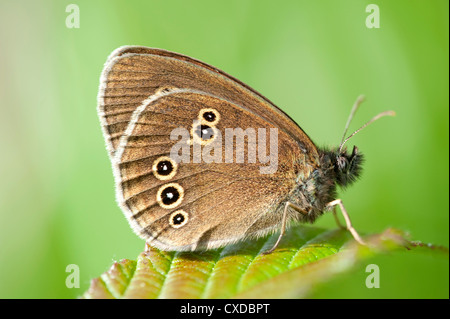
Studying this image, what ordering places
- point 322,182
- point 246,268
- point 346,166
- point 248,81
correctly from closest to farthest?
1. point 246,268
2. point 322,182
3. point 346,166
4. point 248,81

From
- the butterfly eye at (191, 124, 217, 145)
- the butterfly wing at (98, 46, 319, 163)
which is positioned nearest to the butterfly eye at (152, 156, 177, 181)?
the butterfly eye at (191, 124, 217, 145)

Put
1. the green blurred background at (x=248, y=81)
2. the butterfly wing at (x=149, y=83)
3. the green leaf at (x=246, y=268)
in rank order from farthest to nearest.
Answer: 1. the green blurred background at (x=248, y=81)
2. the butterfly wing at (x=149, y=83)
3. the green leaf at (x=246, y=268)

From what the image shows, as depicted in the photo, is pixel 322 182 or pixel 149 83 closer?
pixel 149 83

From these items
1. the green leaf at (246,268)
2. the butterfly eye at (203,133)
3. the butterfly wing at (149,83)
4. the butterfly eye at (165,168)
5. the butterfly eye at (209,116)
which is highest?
the butterfly wing at (149,83)

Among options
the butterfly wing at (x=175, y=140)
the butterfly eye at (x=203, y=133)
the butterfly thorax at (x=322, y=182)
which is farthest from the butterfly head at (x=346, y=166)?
the butterfly eye at (x=203, y=133)

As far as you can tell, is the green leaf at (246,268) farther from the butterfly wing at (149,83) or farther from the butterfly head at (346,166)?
the butterfly wing at (149,83)

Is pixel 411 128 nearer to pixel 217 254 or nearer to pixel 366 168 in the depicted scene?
pixel 366 168

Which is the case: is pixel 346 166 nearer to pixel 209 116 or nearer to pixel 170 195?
pixel 209 116

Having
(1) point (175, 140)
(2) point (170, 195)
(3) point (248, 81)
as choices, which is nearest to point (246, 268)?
(2) point (170, 195)
